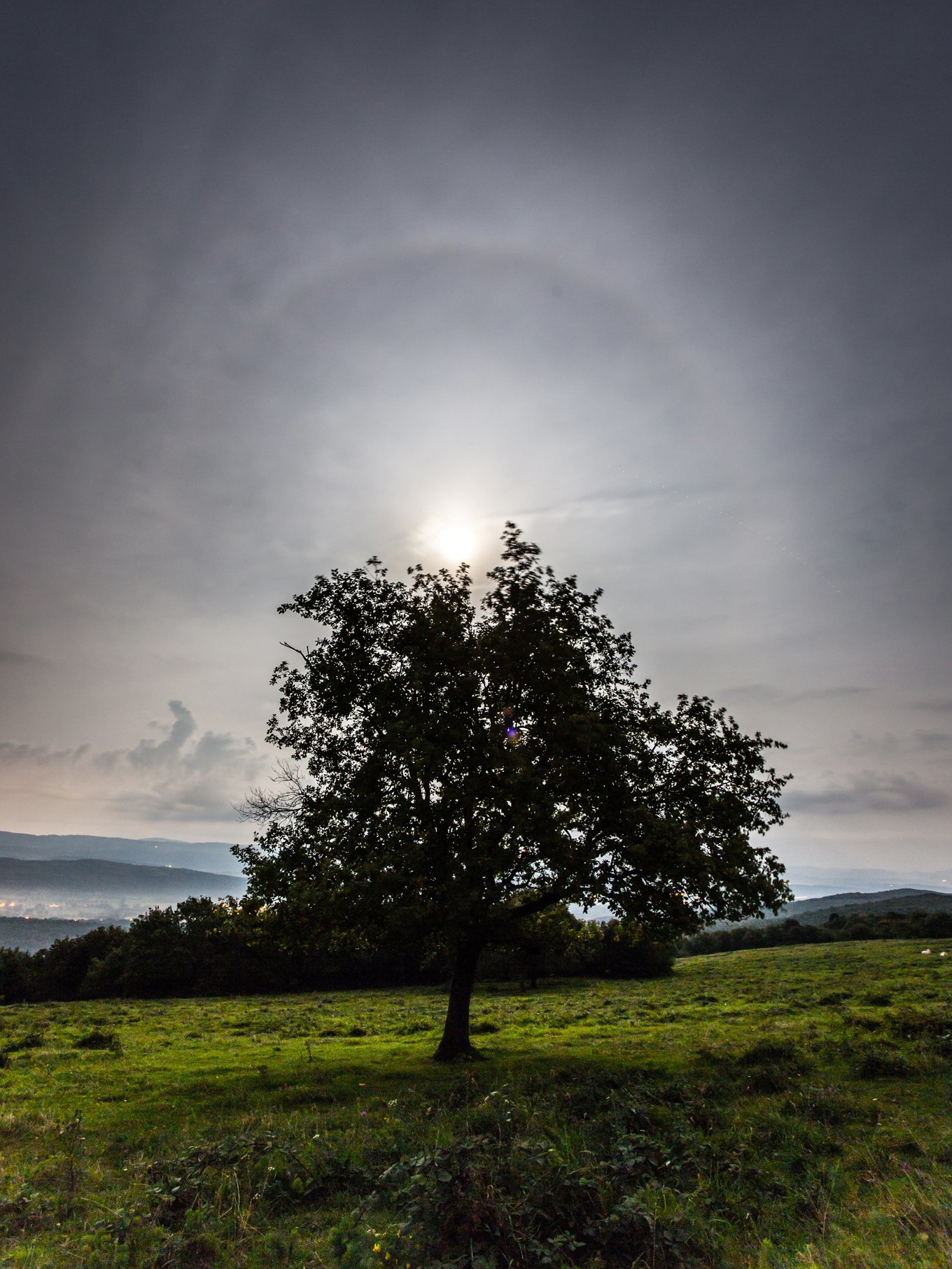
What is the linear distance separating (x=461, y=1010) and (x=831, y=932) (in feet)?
345

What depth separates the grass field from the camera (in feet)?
25.3

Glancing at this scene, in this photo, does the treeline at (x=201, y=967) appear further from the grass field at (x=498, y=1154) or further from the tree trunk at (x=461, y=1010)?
the grass field at (x=498, y=1154)

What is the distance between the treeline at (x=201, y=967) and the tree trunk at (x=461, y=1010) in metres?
39.7

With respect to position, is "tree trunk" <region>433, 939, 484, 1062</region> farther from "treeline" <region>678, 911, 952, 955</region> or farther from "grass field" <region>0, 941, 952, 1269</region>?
"treeline" <region>678, 911, 952, 955</region>

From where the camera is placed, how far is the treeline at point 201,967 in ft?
214

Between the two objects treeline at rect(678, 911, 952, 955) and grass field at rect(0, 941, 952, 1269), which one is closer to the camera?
grass field at rect(0, 941, 952, 1269)

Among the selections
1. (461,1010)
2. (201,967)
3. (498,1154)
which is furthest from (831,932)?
(498,1154)

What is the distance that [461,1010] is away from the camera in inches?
924

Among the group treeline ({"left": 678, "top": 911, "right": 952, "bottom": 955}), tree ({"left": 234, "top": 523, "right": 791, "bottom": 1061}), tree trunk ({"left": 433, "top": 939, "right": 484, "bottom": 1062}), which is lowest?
treeline ({"left": 678, "top": 911, "right": 952, "bottom": 955})

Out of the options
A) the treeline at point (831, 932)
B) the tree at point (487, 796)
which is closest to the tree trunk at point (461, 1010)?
the tree at point (487, 796)

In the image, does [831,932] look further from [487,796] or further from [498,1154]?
[498,1154]

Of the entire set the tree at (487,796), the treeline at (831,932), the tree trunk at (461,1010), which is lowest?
the treeline at (831,932)

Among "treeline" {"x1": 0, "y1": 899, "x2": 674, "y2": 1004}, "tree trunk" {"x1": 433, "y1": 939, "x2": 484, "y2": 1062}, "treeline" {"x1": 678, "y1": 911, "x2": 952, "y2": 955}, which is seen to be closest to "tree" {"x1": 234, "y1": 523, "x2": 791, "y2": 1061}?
"tree trunk" {"x1": 433, "y1": 939, "x2": 484, "y2": 1062}

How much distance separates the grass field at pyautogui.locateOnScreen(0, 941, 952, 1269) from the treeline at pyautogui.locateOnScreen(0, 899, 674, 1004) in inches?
1689
